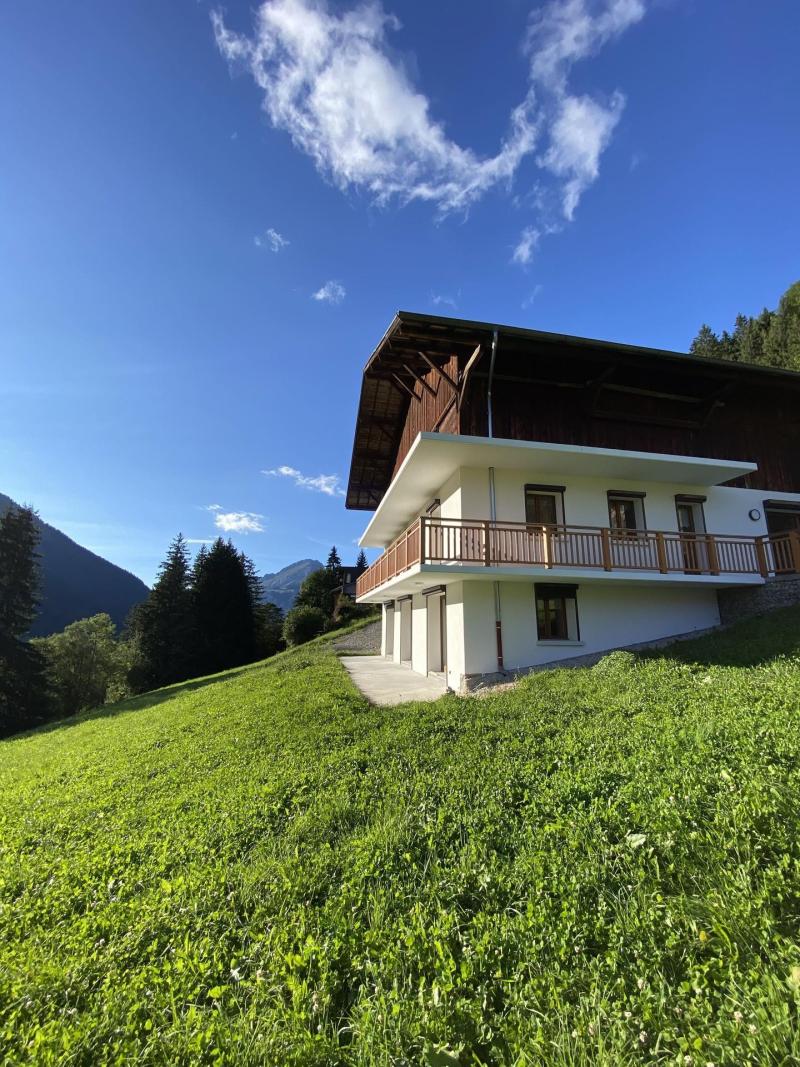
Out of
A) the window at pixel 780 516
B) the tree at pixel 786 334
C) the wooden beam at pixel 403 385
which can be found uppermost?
the tree at pixel 786 334

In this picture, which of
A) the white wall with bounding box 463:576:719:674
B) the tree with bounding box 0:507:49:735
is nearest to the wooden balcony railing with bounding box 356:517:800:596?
the white wall with bounding box 463:576:719:674

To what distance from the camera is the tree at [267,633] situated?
4455 cm

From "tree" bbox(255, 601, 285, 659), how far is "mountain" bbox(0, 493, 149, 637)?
219 feet

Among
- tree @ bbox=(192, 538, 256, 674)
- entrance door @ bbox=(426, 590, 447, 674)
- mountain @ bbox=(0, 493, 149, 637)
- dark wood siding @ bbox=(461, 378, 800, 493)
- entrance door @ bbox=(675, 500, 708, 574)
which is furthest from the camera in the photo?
mountain @ bbox=(0, 493, 149, 637)

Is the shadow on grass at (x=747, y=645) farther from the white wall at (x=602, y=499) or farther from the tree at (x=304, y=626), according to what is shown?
the tree at (x=304, y=626)

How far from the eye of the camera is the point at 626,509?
1453 cm

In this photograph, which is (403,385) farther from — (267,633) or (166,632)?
(267,633)

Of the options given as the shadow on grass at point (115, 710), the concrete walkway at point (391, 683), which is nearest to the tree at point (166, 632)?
the shadow on grass at point (115, 710)

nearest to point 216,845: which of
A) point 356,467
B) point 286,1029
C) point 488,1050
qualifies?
point 286,1029

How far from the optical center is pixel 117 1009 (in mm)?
2721

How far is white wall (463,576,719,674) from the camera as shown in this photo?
11.9m

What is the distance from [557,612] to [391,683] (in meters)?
5.32

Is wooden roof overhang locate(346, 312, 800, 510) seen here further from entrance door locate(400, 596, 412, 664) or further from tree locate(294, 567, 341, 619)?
tree locate(294, 567, 341, 619)

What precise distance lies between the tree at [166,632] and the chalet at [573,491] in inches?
1122
